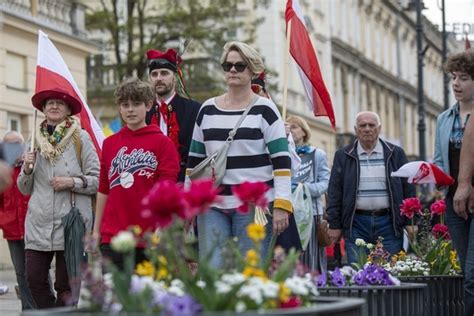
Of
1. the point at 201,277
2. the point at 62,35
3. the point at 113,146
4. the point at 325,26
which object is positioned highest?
the point at 325,26

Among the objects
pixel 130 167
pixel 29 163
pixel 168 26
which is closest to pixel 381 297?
pixel 130 167

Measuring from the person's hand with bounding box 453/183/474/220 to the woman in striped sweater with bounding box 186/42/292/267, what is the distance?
118cm

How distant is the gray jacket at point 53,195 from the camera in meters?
9.46

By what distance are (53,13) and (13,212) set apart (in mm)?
19429

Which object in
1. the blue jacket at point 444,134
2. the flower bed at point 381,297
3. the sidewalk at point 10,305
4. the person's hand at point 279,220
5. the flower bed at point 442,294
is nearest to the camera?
the flower bed at point 381,297

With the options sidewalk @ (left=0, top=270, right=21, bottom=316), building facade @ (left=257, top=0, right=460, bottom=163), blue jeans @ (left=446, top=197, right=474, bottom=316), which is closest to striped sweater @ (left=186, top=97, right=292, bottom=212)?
blue jeans @ (left=446, top=197, right=474, bottom=316)

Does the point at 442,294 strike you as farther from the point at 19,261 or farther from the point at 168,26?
the point at 168,26

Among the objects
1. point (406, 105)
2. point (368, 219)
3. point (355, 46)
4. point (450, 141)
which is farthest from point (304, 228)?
point (406, 105)

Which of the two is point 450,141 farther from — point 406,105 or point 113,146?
point 406,105

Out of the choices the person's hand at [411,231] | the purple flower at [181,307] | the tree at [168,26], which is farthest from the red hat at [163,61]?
the tree at [168,26]

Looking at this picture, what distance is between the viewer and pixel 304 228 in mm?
12031

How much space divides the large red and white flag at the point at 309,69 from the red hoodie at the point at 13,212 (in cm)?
288

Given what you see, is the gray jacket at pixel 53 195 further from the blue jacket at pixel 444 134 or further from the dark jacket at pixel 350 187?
the dark jacket at pixel 350 187

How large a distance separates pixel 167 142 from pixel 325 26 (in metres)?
51.2
